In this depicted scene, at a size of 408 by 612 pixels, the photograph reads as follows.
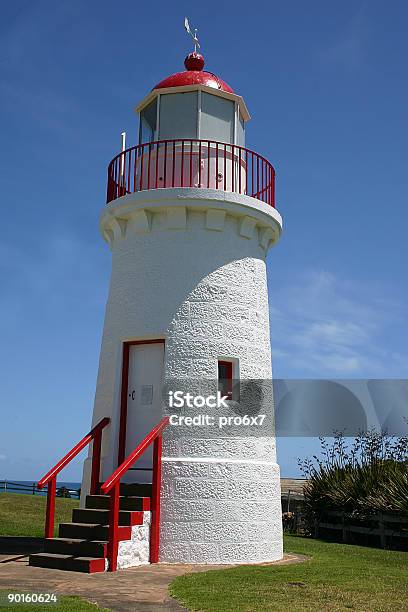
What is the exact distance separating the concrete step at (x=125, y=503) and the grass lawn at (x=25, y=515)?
4.34 m

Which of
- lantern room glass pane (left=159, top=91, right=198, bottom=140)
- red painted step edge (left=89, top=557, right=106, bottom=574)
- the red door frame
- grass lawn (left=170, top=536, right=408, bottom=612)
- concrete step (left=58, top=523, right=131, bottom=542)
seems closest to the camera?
grass lawn (left=170, top=536, right=408, bottom=612)

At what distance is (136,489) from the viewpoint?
1117cm

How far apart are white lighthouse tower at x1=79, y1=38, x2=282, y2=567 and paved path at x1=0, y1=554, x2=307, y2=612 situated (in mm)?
877

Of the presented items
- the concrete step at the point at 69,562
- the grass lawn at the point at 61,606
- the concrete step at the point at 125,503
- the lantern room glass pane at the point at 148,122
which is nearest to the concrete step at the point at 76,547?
the concrete step at the point at 69,562

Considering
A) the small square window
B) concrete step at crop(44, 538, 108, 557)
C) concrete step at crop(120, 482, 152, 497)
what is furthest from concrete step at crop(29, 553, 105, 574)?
the small square window

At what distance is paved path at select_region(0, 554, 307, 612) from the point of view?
7520 mm

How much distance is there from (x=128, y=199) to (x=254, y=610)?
24.4ft

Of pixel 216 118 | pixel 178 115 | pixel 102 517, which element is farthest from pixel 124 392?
pixel 216 118

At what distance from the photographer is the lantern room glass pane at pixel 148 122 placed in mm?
13203


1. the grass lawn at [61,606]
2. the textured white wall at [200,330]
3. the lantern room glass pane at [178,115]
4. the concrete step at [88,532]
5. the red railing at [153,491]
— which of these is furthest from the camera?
the lantern room glass pane at [178,115]

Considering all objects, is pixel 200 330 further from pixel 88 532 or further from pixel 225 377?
pixel 88 532

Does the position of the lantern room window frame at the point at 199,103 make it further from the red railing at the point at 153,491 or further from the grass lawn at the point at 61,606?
the grass lawn at the point at 61,606

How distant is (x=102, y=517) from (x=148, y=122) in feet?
24.4

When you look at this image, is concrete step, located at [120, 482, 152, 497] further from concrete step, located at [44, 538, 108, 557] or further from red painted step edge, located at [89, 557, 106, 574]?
red painted step edge, located at [89, 557, 106, 574]
